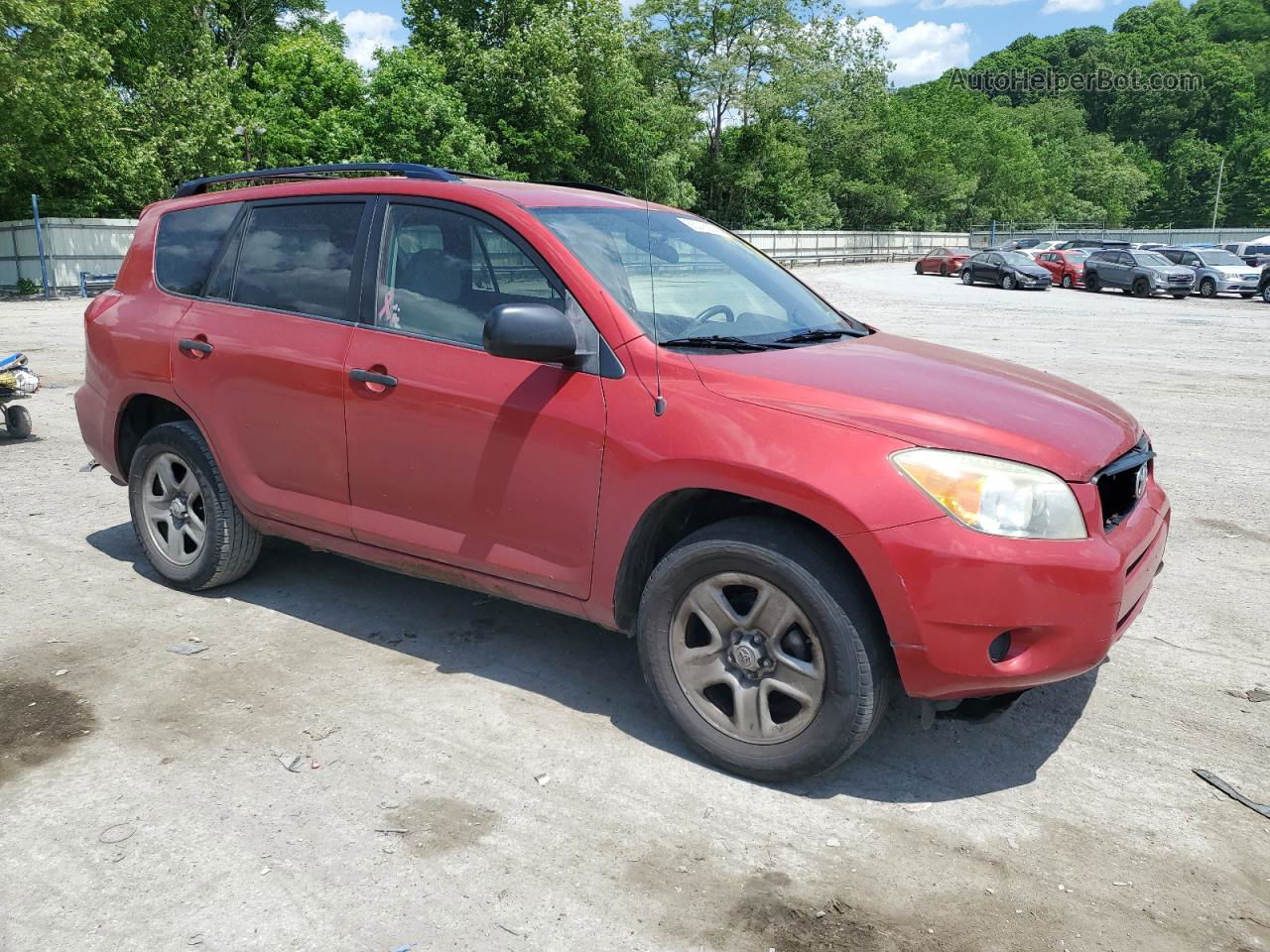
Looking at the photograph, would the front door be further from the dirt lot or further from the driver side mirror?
the dirt lot

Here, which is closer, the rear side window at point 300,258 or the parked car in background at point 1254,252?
the rear side window at point 300,258

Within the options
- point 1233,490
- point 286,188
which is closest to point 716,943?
point 286,188

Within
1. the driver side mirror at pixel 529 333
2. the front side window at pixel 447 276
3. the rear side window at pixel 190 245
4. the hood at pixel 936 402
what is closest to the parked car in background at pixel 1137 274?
the hood at pixel 936 402

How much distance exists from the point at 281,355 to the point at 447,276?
2.76ft

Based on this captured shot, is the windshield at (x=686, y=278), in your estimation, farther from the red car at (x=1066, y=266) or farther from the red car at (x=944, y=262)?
the red car at (x=944, y=262)

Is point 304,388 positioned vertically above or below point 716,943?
above

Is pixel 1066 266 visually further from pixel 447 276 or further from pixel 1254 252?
pixel 447 276

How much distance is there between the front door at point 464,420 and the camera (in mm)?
3668

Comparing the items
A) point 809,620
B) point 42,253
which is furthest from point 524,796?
point 42,253

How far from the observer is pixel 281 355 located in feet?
14.4

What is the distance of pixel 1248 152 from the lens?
10900 centimetres

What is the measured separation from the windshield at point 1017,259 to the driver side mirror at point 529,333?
36656mm

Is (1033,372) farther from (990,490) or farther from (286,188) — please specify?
(286,188)

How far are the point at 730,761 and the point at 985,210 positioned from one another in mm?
86707
